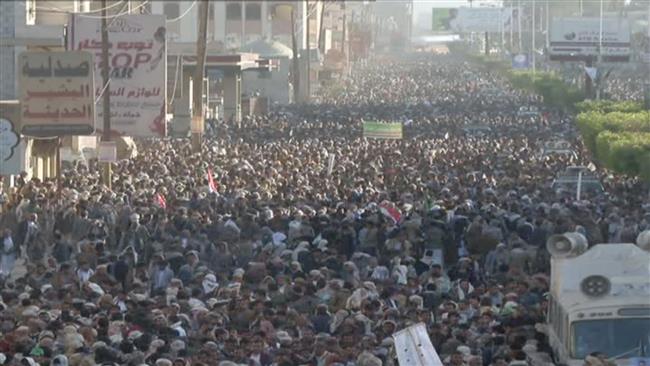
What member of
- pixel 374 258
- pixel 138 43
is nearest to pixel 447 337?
pixel 374 258

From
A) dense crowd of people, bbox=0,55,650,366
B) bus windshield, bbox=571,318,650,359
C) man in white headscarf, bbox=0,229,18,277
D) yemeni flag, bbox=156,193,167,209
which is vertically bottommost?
man in white headscarf, bbox=0,229,18,277

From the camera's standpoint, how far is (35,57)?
29578 mm

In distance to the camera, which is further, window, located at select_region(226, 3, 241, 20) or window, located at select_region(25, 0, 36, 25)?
window, located at select_region(226, 3, 241, 20)

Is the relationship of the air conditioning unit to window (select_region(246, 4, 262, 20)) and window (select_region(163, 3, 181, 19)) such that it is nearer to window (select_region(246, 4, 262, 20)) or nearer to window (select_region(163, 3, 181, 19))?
window (select_region(163, 3, 181, 19))

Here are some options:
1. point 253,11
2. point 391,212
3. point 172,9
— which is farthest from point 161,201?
point 253,11

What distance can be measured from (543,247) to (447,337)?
7291 mm

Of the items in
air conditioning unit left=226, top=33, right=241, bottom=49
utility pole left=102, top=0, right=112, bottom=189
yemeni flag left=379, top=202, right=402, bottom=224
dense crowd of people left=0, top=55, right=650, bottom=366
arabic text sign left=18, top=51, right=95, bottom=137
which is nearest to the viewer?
dense crowd of people left=0, top=55, right=650, bottom=366

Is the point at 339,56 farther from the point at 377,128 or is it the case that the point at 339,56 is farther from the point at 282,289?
the point at 282,289

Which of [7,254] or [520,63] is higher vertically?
[520,63]

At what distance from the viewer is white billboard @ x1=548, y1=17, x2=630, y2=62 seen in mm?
80125

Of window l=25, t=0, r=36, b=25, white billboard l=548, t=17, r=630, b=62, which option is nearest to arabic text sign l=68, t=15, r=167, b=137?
window l=25, t=0, r=36, b=25

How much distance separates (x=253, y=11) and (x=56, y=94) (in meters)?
81.4

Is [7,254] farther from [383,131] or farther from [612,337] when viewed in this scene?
[383,131]

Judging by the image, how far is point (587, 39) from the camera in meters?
80.6
